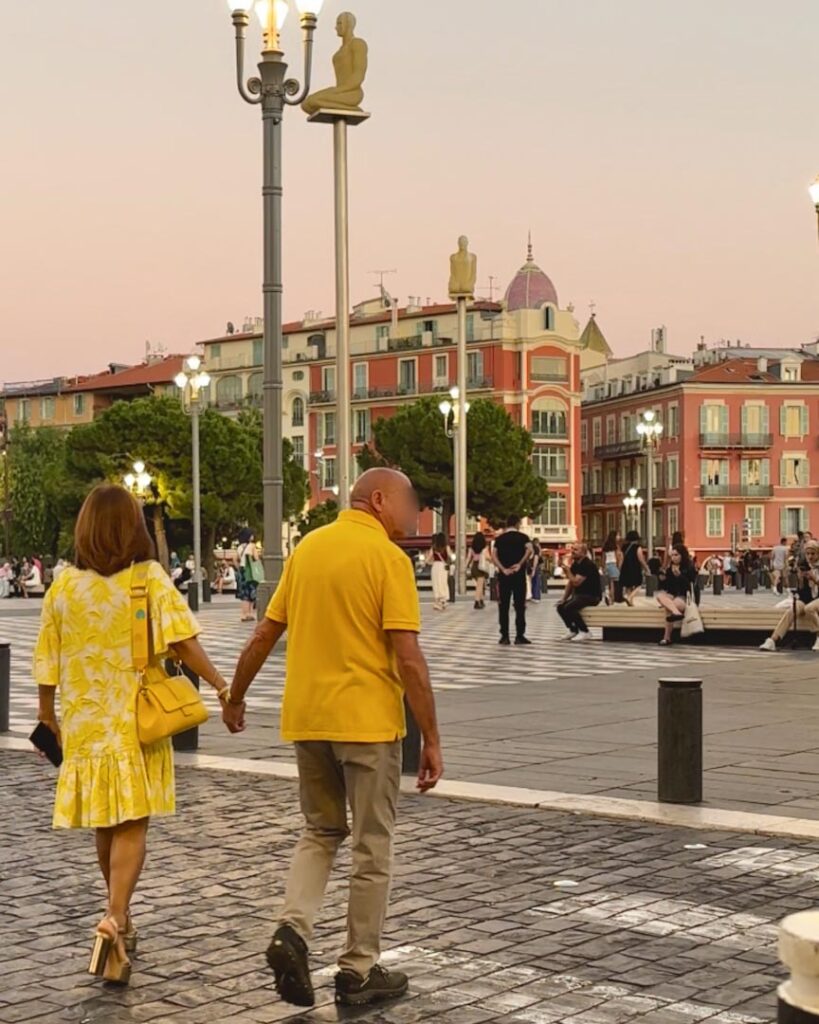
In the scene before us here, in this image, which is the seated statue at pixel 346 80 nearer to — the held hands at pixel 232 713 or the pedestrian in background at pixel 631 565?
the pedestrian in background at pixel 631 565

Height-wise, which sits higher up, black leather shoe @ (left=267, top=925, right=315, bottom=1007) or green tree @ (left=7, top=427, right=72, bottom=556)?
green tree @ (left=7, top=427, right=72, bottom=556)

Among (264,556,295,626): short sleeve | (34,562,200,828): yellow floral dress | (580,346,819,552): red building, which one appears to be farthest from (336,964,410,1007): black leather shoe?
(580,346,819,552): red building

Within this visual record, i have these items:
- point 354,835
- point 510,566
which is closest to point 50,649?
point 354,835

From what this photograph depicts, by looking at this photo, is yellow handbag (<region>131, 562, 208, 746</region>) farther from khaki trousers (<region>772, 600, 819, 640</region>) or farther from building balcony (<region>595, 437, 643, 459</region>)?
building balcony (<region>595, 437, 643, 459</region>)

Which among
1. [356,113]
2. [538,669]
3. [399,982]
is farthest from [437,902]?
[356,113]

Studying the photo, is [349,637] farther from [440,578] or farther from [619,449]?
[619,449]

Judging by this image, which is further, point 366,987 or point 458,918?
point 458,918

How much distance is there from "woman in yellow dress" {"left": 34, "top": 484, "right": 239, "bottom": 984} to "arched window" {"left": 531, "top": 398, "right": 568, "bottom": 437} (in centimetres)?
8933

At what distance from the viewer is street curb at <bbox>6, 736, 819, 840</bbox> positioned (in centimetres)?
820

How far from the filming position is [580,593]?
25156 millimetres

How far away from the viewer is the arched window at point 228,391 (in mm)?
108688

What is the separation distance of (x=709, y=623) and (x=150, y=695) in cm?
1889

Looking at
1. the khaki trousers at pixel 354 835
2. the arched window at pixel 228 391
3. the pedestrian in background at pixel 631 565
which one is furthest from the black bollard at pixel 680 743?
the arched window at pixel 228 391

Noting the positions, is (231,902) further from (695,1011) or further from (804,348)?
(804,348)
